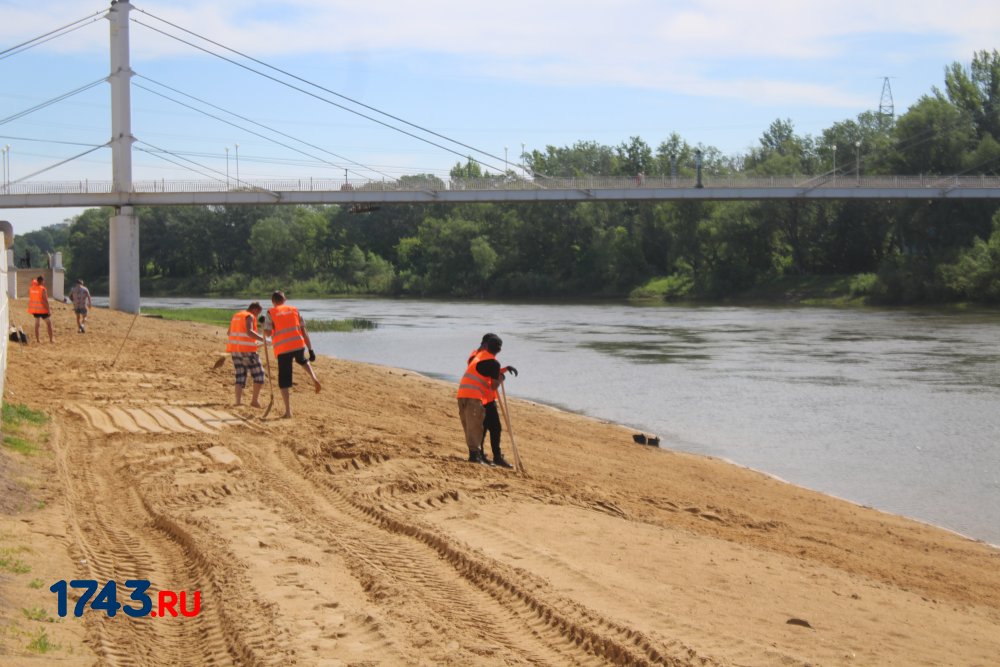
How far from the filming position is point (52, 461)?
34.8 feet

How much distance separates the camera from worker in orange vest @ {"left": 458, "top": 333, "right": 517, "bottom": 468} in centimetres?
1248

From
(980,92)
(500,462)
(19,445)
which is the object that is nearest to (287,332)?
(500,462)

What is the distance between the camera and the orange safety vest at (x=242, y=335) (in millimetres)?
15039

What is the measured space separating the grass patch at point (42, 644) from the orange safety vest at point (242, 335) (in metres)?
9.63

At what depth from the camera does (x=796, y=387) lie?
27.5 meters

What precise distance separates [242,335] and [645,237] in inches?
3362

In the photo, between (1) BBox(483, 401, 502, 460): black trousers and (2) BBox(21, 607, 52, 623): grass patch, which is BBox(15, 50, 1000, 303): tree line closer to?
(1) BBox(483, 401, 502, 460): black trousers

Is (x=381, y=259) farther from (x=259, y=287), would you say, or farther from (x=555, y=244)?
(x=555, y=244)

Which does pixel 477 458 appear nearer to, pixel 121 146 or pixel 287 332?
pixel 287 332

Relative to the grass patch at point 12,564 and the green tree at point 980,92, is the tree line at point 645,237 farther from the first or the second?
the grass patch at point 12,564

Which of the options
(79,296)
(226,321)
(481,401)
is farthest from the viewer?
(226,321)

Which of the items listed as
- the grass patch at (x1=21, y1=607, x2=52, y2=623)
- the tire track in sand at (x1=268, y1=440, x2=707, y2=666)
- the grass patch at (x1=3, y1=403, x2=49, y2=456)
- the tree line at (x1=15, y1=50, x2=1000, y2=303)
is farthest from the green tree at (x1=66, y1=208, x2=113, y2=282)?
the grass patch at (x1=21, y1=607, x2=52, y2=623)

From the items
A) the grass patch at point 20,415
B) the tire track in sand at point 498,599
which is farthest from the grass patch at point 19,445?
the tire track in sand at point 498,599

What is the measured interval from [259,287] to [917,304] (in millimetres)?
66558
